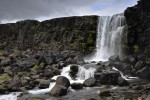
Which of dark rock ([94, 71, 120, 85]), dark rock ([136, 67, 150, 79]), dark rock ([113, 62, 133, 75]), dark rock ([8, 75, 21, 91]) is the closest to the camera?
dark rock ([8, 75, 21, 91])

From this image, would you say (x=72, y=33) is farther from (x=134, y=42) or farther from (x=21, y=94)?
(x=21, y=94)

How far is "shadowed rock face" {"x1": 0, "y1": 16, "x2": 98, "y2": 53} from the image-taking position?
2744 inches

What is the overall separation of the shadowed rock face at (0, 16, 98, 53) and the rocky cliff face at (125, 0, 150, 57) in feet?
47.3

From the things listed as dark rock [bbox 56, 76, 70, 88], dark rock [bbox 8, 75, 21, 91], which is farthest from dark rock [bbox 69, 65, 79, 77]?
dark rock [bbox 56, 76, 70, 88]

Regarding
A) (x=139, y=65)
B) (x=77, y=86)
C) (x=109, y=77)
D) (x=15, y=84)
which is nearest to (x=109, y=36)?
(x=139, y=65)

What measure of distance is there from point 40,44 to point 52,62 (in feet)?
92.0

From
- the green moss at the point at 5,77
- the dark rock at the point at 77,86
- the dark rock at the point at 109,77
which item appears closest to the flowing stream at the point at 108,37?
the green moss at the point at 5,77

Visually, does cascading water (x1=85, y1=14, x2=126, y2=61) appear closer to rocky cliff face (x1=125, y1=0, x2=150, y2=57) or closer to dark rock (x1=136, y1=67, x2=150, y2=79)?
rocky cliff face (x1=125, y1=0, x2=150, y2=57)

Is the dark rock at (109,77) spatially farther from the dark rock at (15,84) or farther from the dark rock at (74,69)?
the dark rock at (15,84)

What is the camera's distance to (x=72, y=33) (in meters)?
73.3

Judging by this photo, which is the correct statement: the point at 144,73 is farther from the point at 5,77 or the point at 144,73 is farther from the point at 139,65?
the point at 5,77

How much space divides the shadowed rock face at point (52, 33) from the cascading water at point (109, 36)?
2523 millimetres

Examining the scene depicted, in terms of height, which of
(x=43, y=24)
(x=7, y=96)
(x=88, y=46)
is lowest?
(x=7, y=96)

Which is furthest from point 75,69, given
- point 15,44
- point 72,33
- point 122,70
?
point 15,44
